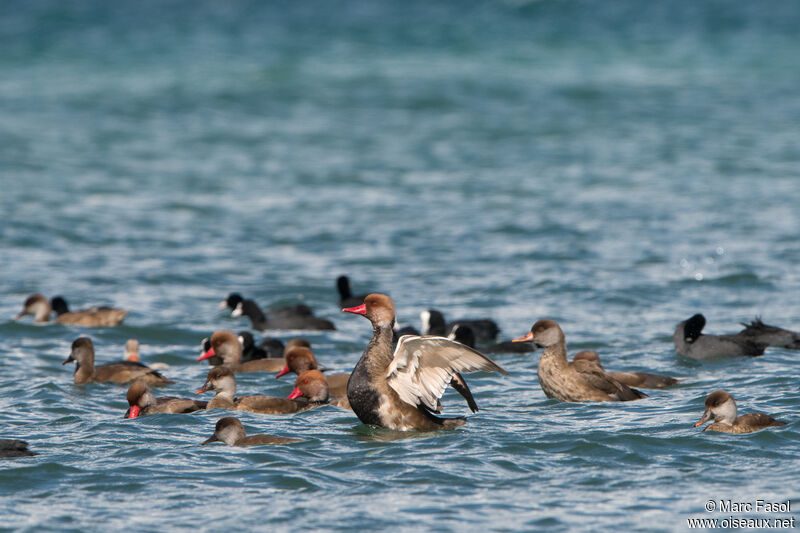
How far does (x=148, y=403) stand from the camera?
31.5 feet

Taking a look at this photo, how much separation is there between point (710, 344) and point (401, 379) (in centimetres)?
459

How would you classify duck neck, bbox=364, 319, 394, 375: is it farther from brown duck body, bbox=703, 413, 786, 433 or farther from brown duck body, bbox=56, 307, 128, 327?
brown duck body, bbox=56, 307, 128, 327

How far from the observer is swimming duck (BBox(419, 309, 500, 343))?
13.5 meters

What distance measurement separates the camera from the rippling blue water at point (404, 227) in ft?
25.4

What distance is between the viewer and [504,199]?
916 inches

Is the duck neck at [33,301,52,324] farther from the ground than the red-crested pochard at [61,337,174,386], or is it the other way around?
the duck neck at [33,301,52,324]

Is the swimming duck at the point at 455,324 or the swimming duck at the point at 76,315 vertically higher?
the swimming duck at the point at 76,315

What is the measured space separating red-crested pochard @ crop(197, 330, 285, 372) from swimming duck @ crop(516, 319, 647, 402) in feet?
10.2

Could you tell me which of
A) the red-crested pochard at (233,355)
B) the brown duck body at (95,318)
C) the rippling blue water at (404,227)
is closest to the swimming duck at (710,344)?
the rippling blue water at (404,227)

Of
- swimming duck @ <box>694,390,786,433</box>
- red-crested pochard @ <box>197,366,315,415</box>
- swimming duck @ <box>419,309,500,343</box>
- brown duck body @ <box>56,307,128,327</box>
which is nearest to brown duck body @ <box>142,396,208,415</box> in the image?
red-crested pochard @ <box>197,366,315,415</box>

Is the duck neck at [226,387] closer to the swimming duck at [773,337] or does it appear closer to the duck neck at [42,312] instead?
the duck neck at [42,312]

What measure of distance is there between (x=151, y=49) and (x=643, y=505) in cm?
3930

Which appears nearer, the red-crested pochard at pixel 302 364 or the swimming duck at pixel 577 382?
the swimming duck at pixel 577 382

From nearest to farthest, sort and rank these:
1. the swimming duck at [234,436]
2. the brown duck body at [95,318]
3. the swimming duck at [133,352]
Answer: the swimming duck at [234,436]
the swimming duck at [133,352]
the brown duck body at [95,318]
